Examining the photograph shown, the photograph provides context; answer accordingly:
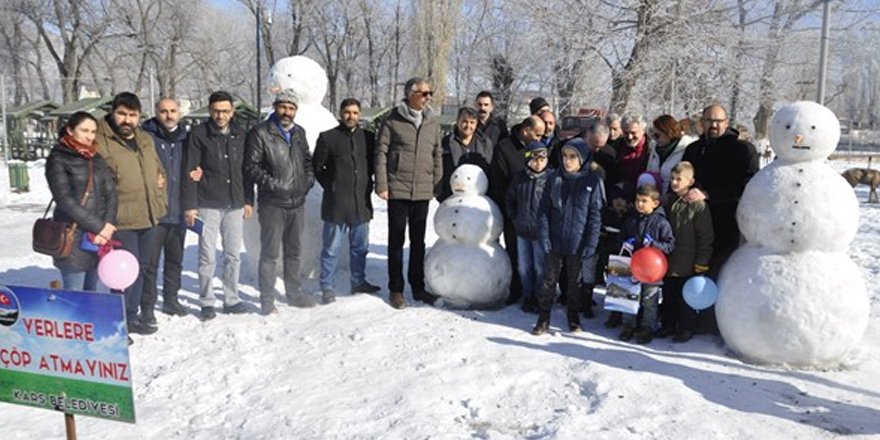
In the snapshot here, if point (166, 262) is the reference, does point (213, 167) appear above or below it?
above

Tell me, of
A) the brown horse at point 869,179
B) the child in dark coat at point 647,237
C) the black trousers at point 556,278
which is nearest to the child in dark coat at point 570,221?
the black trousers at point 556,278

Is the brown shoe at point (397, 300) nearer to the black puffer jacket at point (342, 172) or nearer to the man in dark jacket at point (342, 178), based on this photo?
the man in dark jacket at point (342, 178)

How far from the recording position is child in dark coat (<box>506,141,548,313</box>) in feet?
17.4

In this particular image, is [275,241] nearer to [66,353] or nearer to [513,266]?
[513,266]

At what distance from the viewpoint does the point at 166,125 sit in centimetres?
520

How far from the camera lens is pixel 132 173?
4801 mm

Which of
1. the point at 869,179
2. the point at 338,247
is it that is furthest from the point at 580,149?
the point at 869,179

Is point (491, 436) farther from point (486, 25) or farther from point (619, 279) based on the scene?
point (486, 25)

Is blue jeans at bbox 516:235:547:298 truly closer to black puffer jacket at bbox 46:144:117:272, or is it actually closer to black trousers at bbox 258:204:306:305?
black trousers at bbox 258:204:306:305

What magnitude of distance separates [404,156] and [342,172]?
553 mm

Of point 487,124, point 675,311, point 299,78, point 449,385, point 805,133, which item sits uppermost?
point 299,78

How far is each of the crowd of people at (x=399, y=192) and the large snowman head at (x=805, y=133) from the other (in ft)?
1.60

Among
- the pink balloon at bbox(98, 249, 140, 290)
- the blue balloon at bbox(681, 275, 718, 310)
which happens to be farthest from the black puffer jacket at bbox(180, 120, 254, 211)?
the blue balloon at bbox(681, 275, 718, 310)

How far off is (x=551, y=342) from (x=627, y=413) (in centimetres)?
120
